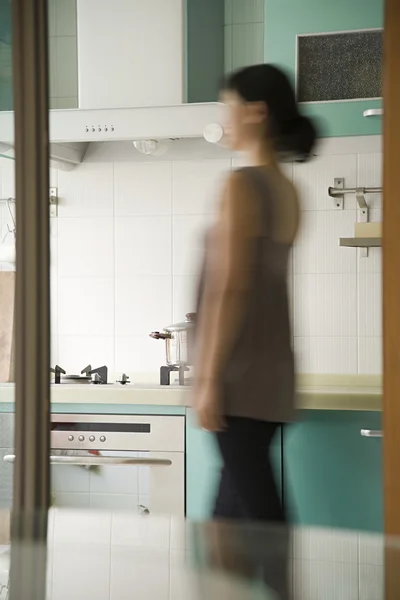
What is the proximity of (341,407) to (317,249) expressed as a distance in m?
0.12

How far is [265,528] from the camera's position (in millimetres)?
549

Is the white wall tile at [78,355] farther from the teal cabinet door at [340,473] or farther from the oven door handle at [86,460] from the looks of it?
the teal cabinet door at [340,473]

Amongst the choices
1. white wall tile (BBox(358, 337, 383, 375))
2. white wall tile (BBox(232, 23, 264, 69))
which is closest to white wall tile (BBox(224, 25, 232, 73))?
white wall tile (BBox(232, 23, 264, 69))

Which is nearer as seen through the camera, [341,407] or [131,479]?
[341,407]

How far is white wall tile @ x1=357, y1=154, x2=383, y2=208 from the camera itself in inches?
20.3

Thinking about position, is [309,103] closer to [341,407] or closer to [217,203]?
[217,203]

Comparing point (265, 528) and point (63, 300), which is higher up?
point (63, 300)

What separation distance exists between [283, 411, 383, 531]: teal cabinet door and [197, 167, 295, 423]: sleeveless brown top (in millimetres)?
25

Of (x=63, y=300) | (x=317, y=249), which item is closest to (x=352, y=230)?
(x=317, y=249)

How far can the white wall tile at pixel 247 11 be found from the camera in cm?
55

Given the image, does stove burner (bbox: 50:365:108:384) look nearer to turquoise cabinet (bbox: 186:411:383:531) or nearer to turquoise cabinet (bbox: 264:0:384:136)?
turquoise cabinet (bbox: 186:411:383:531)

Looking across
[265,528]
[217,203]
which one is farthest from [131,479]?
[217,203]

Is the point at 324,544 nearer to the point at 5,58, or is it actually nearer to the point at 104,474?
the point at 104,474

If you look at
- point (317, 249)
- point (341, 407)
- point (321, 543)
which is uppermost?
point (317, 249)
